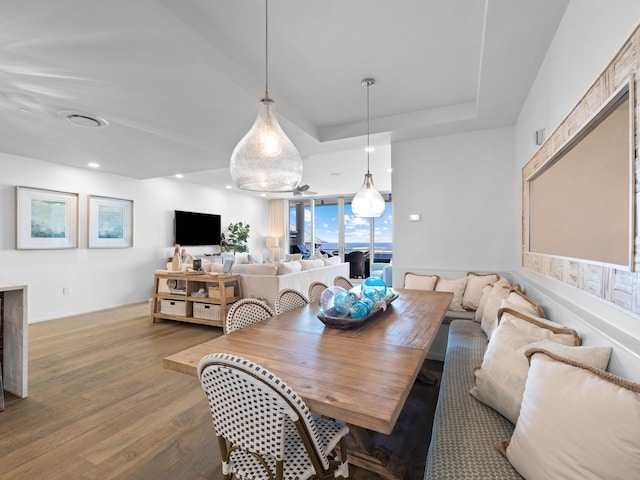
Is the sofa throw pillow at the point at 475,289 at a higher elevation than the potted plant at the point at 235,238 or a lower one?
lower

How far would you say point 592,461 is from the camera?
0.78 m

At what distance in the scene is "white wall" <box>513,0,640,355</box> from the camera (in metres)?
1.12

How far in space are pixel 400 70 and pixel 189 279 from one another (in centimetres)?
393

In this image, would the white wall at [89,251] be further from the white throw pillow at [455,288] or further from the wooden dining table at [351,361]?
the white throw pillow at [455,288]

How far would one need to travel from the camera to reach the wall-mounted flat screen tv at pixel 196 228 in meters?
6.89

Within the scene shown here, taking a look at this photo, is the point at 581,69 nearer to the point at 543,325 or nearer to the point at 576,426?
the point at 543,325

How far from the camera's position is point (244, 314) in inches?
75.1

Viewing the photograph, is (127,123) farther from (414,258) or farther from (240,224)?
(240,224)

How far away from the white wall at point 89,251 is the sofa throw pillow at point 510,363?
5884mm

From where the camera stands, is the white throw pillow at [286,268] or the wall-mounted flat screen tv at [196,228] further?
the wall-mounted flat screen tv at [196,228]

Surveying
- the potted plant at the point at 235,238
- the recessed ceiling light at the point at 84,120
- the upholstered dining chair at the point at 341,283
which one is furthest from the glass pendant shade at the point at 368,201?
the potted plant at the point at 235,238

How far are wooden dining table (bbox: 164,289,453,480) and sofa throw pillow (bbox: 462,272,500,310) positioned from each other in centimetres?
125

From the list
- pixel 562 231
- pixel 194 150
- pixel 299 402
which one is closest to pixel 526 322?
pixel 562 231

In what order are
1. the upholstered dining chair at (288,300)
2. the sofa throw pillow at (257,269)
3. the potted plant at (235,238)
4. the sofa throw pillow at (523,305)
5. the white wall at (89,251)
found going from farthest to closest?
1. the potted plant at (235,238)
2. the sofa throw pillow at (257,269)
3. the white wall at (89,251)
4. the upholstered dining chair at (288,300)
5. the sofa throw pillow at (523,305)
